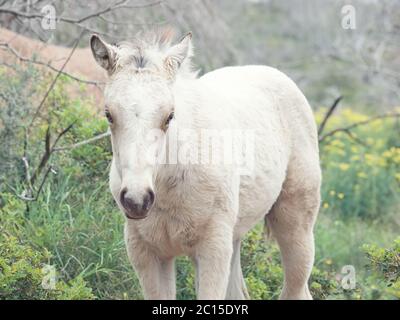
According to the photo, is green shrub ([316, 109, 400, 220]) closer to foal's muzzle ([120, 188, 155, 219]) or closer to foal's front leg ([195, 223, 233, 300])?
foal's front leg ([195, 223, 233, 300])

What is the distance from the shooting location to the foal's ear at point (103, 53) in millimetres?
4363

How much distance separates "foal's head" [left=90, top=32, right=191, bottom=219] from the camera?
4.00 meters

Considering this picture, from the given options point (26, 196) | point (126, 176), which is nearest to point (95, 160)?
point (26, 196)

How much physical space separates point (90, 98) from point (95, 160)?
97 centimetres

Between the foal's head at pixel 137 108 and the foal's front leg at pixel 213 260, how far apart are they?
671 millimetres

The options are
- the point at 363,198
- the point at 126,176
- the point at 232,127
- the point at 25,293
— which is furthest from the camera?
the point at 363,198

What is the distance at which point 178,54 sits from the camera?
4.55 meters

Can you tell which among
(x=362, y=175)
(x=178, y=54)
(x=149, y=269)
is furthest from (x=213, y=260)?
(x=362, y=175)

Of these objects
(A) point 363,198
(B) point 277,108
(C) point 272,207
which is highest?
(A) point 363,198

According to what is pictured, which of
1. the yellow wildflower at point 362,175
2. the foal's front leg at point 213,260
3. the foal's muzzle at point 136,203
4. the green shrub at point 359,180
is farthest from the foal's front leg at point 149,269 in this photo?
the yellow wildflower at point 362,175

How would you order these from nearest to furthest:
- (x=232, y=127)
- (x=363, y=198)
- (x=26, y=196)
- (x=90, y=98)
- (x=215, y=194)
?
(x=215, y=194) < (x=232, y=127) < (x=26, y=196) < (x=90, y=98) < (x=363, y=198)

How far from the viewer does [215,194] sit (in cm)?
464
